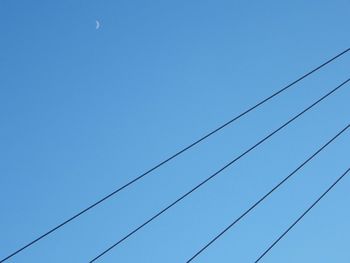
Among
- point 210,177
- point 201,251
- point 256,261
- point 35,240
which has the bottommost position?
point 256,261

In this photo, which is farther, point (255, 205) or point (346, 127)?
point (346, 127)

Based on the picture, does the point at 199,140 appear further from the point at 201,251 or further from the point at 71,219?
the point at 71,219

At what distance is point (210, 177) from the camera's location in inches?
188

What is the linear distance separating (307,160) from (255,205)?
36.6 inches

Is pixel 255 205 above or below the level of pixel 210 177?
below

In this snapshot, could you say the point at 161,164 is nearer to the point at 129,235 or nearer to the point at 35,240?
the point at 129,235

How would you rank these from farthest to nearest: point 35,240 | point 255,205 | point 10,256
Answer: point 255,205, point 35,240, point 10,256

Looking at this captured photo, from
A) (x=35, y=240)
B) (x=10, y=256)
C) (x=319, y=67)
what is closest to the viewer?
(x=10, y=256)

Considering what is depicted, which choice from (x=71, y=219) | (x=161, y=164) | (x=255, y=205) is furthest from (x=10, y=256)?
(x=255, y=205)

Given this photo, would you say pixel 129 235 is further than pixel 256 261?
Yes

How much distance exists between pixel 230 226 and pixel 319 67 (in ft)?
7.36

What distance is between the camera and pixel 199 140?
15.7 feet

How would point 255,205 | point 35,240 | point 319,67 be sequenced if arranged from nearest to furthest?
point 35,240
point 255,205
point 319,67

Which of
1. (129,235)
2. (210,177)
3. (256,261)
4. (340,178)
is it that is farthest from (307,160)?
(129,235)
